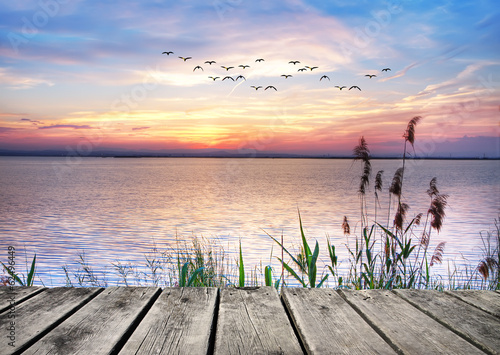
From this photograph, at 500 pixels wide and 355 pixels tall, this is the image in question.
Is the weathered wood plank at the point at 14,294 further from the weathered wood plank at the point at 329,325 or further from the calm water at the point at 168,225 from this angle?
the calm water at the point at 168,225

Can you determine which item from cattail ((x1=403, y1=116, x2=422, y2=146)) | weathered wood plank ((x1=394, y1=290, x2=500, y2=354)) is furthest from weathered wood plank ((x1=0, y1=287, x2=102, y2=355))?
cattail ((x1=403, y1=116, x2=422, y2=146))

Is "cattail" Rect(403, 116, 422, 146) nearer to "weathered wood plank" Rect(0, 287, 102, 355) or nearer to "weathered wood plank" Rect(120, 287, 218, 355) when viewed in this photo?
"weathered wood plank" Rect(120, 287, 218, 355)

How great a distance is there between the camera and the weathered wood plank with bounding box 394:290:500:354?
2037mm

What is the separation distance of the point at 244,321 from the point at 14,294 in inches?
58.1

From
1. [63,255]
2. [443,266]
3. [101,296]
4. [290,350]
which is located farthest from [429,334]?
[63,255]

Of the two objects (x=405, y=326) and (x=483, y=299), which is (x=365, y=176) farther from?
(x=405, y=326)

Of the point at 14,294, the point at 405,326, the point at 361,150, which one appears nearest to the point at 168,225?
the point at 361,150

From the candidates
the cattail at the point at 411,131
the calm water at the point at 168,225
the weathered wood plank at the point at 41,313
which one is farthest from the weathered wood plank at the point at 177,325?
the calm water at the point at 168,225

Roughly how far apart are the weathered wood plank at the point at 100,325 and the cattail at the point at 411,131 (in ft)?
12.5

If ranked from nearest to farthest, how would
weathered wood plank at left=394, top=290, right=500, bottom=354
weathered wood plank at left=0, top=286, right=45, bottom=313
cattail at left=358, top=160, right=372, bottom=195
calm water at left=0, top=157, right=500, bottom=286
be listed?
weathered wood plank at left=394, top=290, right=500, bottom=354 < weathered wood plank at left=0, top=286, right=45, bottom=313 < cattail at left=358, top=160, right=372, bottom=195 < calm water at left=0, top=157, right=500, bottom=286

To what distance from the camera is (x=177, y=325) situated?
2.11 metres

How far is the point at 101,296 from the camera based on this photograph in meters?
2.56

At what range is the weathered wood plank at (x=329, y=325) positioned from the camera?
189 centimetres

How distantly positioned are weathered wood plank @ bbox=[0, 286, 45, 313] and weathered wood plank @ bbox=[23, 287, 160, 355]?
1.40 ft
